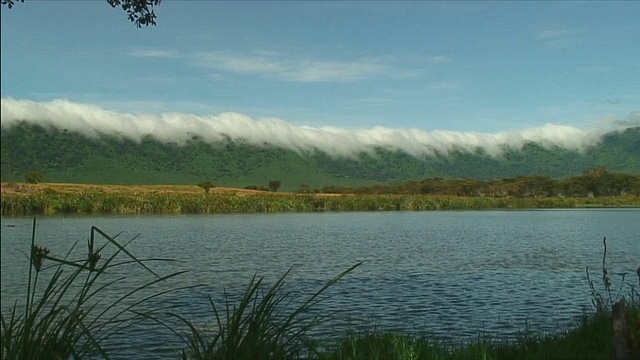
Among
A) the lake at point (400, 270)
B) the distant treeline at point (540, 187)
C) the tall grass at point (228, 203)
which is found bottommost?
the lake at point (400, 270)

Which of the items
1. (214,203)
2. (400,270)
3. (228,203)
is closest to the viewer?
(400,270)

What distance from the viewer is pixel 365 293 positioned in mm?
19484

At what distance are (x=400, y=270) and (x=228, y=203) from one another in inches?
2482

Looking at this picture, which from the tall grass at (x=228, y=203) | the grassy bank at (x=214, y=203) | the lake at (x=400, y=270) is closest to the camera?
the lake at (x=400, y=270)

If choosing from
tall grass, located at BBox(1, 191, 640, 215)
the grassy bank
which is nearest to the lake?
the grassy bank

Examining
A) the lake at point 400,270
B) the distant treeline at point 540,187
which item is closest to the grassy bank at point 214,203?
the distant treeline at point 540,187

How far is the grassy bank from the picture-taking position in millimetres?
72812

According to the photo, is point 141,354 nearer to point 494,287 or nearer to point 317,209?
point 494,287

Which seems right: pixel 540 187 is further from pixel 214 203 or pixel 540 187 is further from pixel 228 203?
pixel 214 203

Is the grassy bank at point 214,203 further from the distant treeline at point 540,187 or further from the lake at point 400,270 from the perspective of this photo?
the lake at point 400,270

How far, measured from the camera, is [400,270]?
85.3ft

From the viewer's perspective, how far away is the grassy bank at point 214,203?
72812mm

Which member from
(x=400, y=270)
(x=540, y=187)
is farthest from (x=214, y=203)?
(x=540, y=187)

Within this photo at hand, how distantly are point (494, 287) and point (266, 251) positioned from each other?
1653 centimetres
